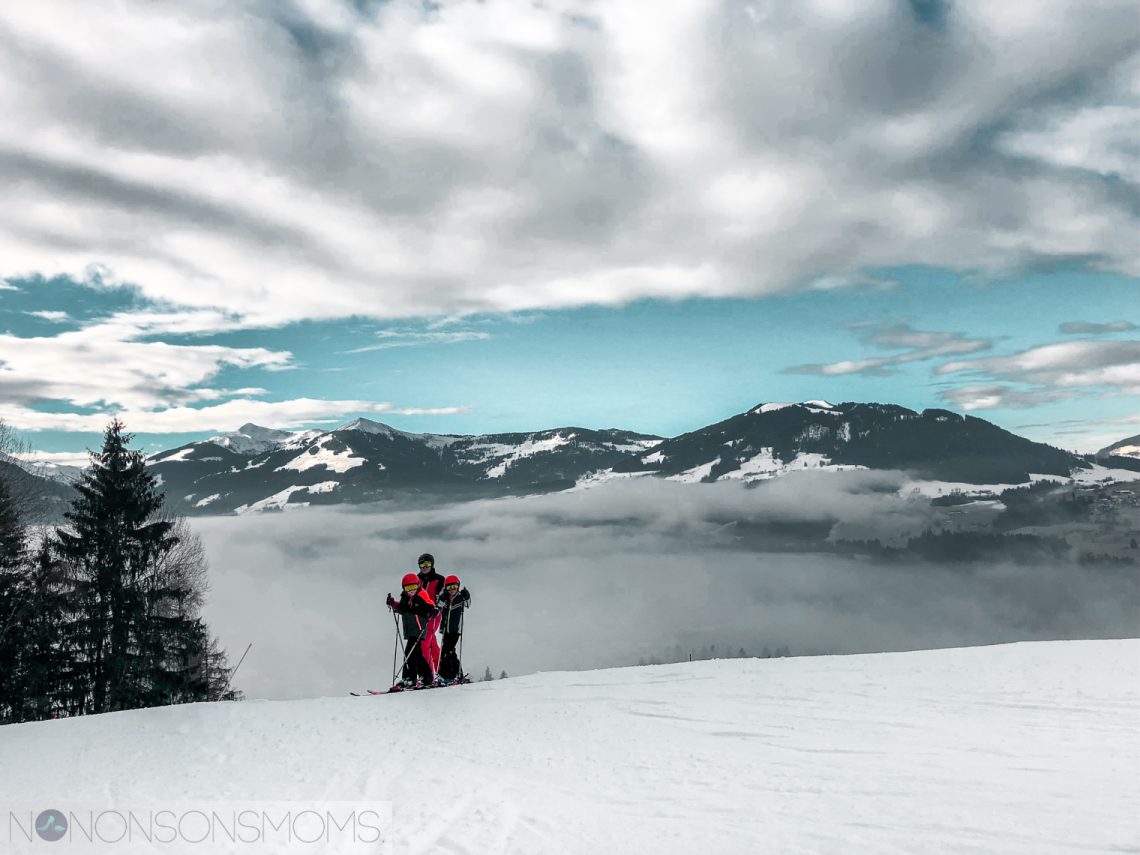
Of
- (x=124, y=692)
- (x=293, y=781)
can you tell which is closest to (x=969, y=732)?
(x=293, y=781)

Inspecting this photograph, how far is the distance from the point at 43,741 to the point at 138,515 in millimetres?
16958

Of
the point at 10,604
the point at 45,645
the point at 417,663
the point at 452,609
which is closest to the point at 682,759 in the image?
the point at 452,609

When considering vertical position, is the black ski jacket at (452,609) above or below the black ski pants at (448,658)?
above

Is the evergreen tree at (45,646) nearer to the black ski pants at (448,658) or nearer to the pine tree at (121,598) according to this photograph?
the pine tree at (121,598)

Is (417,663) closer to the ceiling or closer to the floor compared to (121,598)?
closer to the floor

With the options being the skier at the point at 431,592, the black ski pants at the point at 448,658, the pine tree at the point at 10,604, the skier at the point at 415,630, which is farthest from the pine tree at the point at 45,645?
the black ski pants at the point at 448,658

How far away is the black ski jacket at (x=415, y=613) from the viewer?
1548 cm

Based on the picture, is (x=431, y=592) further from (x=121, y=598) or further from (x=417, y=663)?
(x=121, y=598)

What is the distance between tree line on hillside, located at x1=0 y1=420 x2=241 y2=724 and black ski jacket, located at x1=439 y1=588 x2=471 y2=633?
46.1 ft

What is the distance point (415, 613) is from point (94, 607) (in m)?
15.2

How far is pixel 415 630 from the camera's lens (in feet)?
51.0

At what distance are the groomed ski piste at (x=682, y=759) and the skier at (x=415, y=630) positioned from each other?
1354 millimetres

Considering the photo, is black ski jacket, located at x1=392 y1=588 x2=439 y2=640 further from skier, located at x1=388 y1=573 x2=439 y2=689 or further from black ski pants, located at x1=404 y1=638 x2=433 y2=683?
black ski pants, located at x1=404 y1=638 x2=433 y2=683

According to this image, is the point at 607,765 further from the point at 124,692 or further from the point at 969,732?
the point at 124,692
